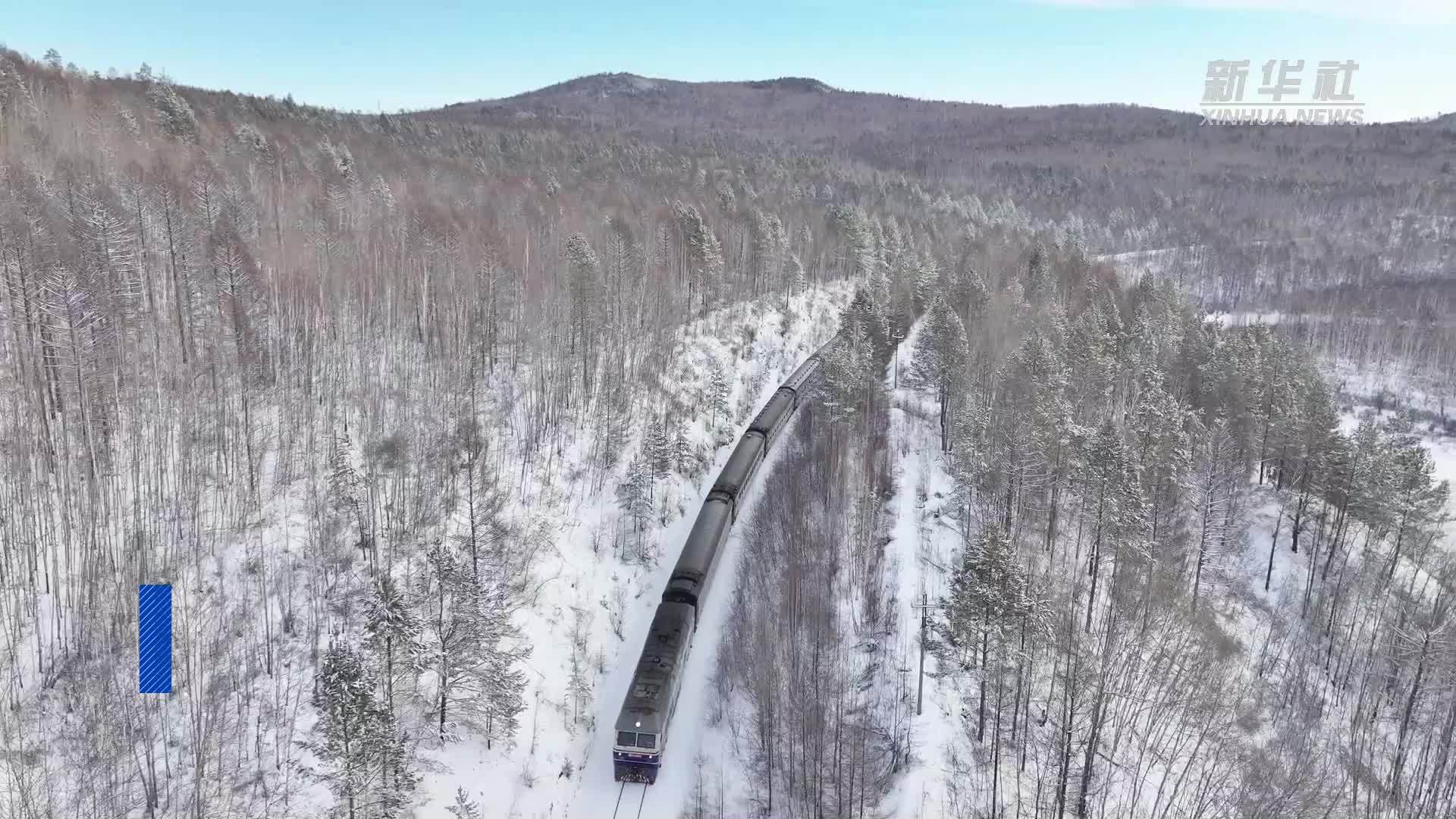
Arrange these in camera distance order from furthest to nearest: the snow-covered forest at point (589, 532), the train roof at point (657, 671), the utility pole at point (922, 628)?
the utility pole at point (922, 628) < the train roof at point (657, 671) < the snow-covered forest at point (589, 532)

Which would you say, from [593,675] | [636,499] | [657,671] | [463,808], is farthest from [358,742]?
[636,499]

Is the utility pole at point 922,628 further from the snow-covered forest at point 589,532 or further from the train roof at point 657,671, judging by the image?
the train roof at point 657,671

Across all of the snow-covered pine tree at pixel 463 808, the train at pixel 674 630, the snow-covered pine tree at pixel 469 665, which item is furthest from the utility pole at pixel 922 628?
the snow-covered pine tree at pixel 463 808

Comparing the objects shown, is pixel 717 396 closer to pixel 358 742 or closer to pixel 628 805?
pixel 628 805

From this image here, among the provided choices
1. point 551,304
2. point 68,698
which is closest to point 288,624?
point 68,698

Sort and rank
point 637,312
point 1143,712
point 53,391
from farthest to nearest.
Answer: point 637,312 < point 1143,712 < point 53,391

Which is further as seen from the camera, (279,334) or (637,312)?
(637,312)

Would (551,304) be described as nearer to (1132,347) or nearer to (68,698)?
(68,698)
